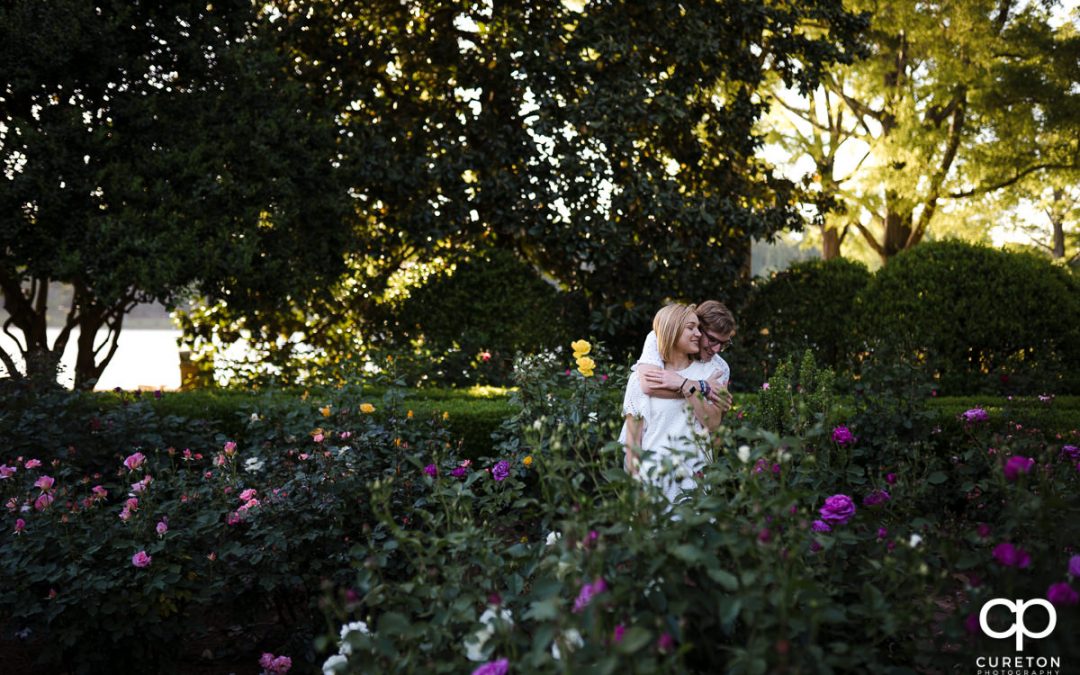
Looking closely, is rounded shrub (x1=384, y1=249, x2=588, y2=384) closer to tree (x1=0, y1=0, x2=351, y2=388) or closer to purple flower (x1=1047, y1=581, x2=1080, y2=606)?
tree (x1=0, y1=0, x2=351, y2=388)

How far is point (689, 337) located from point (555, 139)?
5263 millimetres

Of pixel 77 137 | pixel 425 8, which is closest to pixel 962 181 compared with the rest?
pixel 425 8

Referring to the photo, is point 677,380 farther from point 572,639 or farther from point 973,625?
point 572,639

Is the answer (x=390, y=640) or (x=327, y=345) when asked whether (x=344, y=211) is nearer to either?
(x=327, y=345)

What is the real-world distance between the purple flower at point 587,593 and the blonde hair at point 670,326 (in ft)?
6.07

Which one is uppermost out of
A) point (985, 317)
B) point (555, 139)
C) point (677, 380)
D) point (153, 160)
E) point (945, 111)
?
point (945, 111)

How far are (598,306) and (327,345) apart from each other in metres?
2.80

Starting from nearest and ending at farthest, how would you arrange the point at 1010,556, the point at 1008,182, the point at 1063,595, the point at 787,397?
the point at 1063,595, the point at 1010,556, the point at 787,397, the point at 1008,182

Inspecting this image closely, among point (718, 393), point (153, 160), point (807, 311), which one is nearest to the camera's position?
point (718, 393)

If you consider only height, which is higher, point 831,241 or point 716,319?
point 831,241

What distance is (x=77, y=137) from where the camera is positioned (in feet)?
22.9

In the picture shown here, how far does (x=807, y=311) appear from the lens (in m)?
9.94

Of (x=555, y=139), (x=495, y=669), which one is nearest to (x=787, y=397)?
(x=495, y=669)

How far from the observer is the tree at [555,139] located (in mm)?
8586
